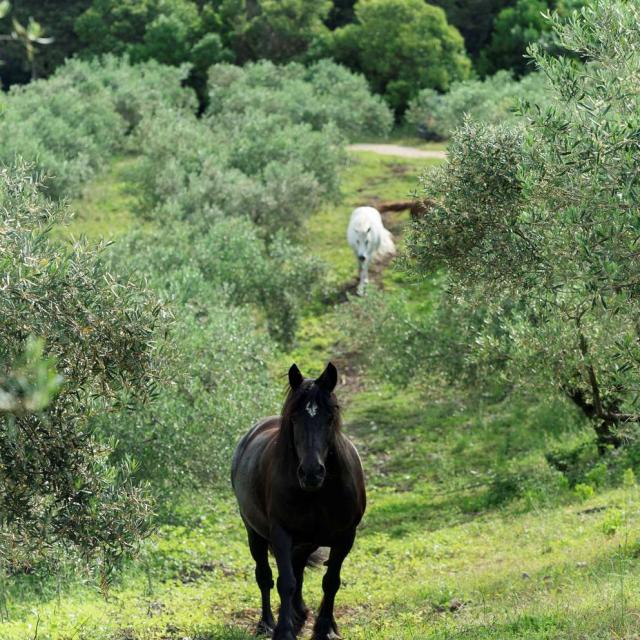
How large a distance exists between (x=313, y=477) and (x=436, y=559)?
6.83 metres

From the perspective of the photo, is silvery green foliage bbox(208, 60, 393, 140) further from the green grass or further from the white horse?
the white horse

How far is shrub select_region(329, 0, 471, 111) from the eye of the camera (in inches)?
2689

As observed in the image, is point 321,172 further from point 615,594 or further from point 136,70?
point 615,594

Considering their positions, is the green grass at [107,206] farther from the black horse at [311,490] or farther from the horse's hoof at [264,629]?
→ the black horse at [311,490]

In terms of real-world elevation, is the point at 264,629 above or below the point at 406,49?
below

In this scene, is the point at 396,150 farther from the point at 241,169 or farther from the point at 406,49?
the point at 241,169

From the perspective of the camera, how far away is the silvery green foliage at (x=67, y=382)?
9305mm

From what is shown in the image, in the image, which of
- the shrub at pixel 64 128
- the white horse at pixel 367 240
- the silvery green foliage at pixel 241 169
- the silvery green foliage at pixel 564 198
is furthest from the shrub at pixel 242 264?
the silvery green foliage at pixel 564 198

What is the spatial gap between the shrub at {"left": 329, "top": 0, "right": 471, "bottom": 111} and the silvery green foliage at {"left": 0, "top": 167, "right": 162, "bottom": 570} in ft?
194

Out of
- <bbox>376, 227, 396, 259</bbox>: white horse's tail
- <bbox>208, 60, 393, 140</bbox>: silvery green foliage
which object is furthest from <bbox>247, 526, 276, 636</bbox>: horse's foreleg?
<bbox>208, 60, 393, 140</bbox>: silvery green foliage

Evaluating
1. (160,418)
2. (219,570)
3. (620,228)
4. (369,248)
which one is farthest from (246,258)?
(620,228)

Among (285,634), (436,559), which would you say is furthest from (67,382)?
(436,559)

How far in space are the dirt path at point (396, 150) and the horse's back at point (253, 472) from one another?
136 ft

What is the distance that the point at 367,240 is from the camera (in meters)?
37.6
